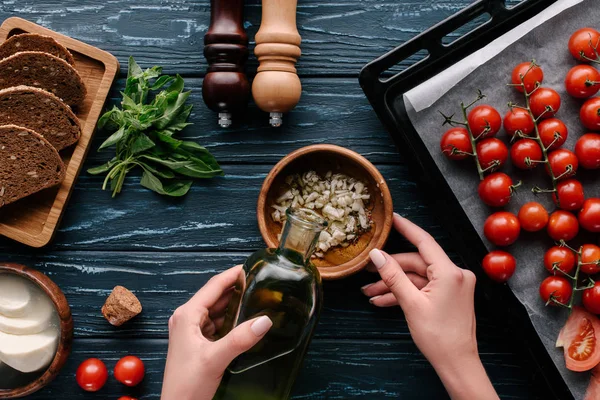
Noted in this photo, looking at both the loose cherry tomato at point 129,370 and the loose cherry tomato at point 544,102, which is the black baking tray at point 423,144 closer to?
the loose cherry tomato at point 544,102

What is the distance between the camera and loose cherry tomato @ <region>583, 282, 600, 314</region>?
1219 millimetres

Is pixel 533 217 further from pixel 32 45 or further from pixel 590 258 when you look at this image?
pixel 32 45

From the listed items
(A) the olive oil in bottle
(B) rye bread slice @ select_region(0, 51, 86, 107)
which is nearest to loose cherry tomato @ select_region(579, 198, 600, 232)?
(A) the olive oil in bottle

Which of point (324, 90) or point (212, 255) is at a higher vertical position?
point (324, 90)

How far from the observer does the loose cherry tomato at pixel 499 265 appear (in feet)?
3.99

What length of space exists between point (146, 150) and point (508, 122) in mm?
852

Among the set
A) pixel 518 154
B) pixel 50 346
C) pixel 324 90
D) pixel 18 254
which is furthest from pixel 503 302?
pixel 18 254

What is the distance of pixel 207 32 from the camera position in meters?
1.27

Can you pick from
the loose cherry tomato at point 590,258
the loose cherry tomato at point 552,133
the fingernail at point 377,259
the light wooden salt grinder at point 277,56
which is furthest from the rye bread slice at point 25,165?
the loose cherry tomato at point 590,258

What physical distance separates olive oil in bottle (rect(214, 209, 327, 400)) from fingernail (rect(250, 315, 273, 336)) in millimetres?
66

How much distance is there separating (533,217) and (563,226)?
7 centimetres

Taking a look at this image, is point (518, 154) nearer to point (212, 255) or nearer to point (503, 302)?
point (503, 302)

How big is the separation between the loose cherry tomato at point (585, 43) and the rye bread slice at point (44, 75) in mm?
1141

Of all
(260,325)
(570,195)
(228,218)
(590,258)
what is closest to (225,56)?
(228,218)
